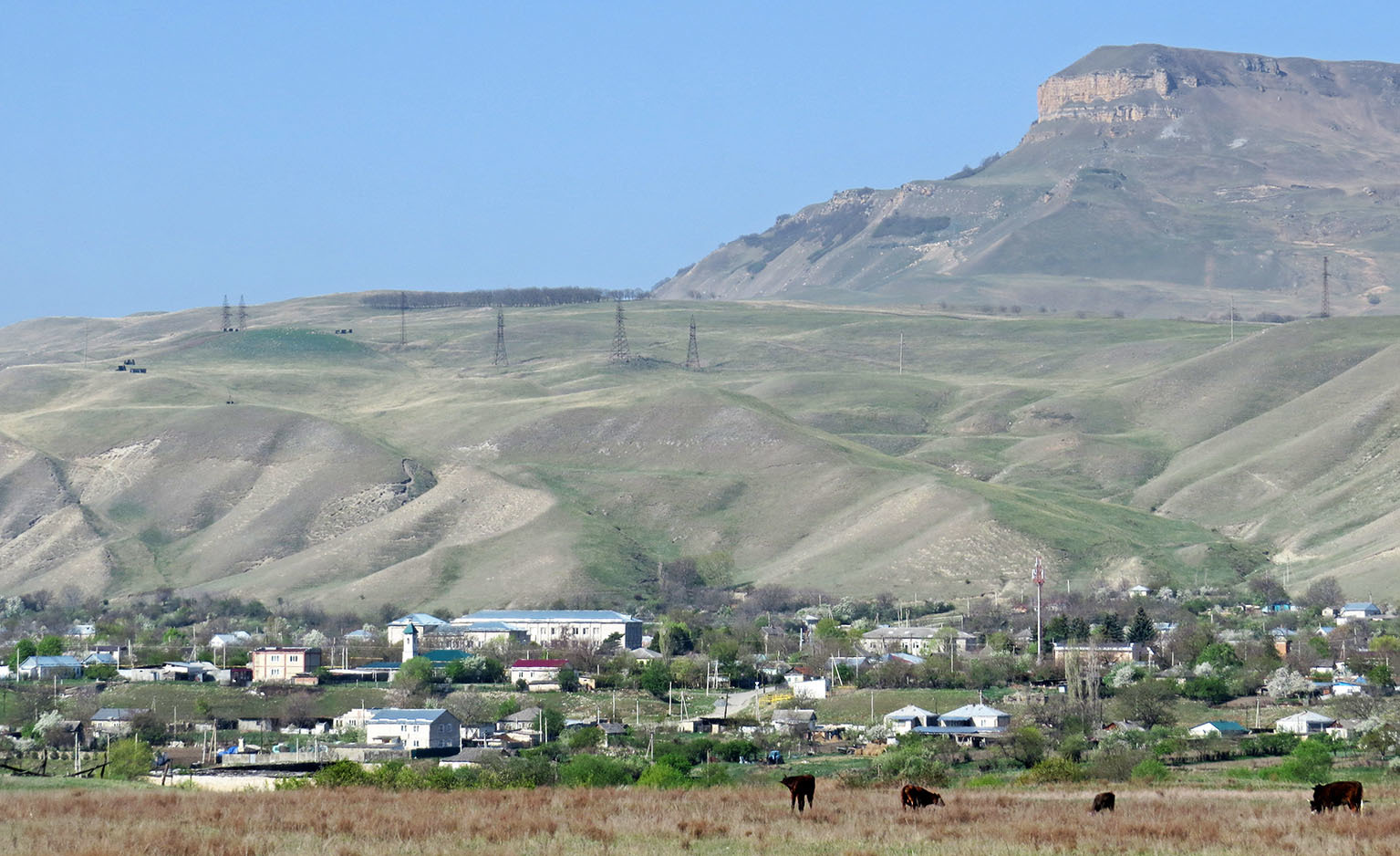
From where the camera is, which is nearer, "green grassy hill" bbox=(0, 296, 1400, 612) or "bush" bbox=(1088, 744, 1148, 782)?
"bush" bbox=(1088, 744, 1148, 782)

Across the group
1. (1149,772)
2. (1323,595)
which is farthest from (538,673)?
(1323,595)

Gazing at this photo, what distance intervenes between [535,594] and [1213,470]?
194ft

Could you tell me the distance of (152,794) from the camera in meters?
32.4

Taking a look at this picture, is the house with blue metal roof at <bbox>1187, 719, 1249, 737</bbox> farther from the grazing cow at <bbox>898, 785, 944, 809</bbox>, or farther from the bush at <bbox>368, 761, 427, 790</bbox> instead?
the grazing cow at <bbox>898, 785, 944, 809</bbox>

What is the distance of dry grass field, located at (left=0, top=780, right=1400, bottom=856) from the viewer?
25156 mm

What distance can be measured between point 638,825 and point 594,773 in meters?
17.9

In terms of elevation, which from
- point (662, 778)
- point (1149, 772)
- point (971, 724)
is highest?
point (1149, 772)

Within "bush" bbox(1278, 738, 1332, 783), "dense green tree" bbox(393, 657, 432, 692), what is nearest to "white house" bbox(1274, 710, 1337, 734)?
"bush" bbox(1278, 738, 1332, 783)

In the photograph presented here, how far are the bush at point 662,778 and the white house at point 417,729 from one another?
14396mm

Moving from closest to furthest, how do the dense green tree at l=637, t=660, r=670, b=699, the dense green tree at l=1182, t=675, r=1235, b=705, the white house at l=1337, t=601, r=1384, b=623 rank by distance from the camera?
the dense green tree at l=1182, t=675, r=1235, b=705
the dense green tree at l=637, t=660, r=670, b=699
the white house at l=1337, t=601, r=1384, b=623

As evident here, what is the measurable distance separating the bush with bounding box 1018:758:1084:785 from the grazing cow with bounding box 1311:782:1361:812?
11.4 metres

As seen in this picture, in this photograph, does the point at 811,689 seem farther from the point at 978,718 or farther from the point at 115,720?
the point at 115,720

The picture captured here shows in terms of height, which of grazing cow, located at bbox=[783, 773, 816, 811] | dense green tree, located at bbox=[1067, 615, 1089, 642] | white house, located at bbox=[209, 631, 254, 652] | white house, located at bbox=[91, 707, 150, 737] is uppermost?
grazing cow, located at bbox=[783, 773, 816, 811]

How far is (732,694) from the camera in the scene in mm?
76625
